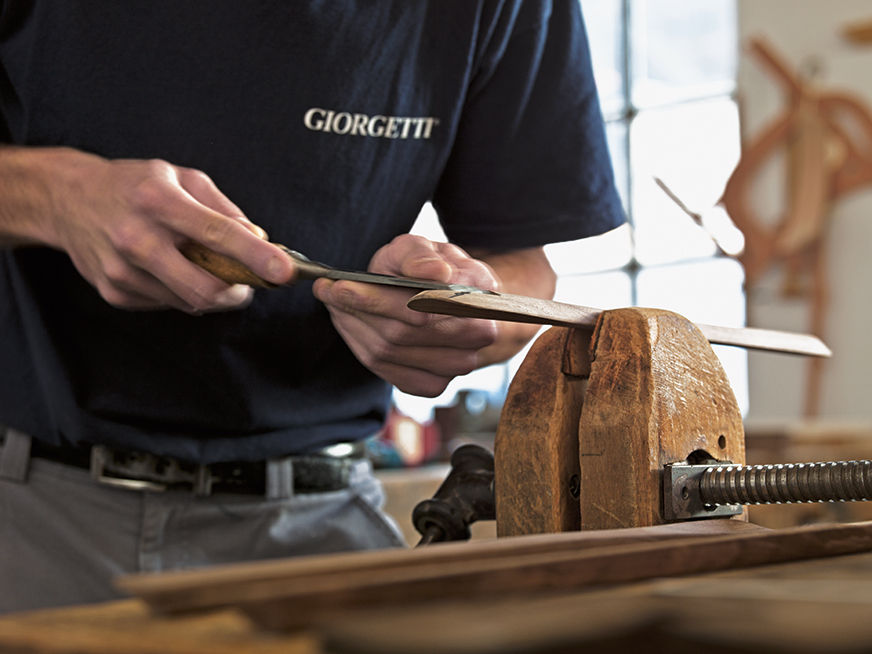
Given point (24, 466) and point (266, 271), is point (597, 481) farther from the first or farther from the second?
point (24, 466)

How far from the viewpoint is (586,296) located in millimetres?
5188

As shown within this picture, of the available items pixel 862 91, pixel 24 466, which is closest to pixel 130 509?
pixel 24 466

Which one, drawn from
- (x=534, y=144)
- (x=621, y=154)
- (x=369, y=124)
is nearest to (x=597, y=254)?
(x=621, y=154)

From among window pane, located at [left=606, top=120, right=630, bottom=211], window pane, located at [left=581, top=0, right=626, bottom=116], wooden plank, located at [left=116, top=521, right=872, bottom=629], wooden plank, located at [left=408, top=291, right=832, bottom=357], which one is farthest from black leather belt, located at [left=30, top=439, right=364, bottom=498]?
window pane, located at [left=581, top=0, right=626, bottom=116]

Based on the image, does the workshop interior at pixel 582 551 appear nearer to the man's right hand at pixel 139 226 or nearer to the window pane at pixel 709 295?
the man's right hand at pixel 139 226

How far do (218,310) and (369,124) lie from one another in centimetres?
28

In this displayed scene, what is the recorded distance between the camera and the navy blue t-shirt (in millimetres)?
914

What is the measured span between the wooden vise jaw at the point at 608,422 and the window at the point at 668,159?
394cm

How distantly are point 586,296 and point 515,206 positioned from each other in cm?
412

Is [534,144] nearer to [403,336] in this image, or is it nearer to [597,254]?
[403,336]

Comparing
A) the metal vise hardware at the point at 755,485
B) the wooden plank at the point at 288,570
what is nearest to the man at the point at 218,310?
the metal vise hardware at the point at 755,485

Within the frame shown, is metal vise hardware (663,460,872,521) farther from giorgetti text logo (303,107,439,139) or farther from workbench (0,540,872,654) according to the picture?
giorgetti text logo (303,107,439,139)

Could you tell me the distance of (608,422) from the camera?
2.18 ft

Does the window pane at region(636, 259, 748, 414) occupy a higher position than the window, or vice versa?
the window
